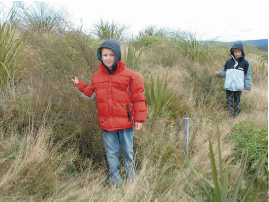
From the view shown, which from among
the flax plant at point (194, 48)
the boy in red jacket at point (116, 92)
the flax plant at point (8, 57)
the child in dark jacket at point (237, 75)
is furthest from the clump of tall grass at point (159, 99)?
the flax plant at point (194, 48)

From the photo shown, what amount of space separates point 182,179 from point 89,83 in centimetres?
154

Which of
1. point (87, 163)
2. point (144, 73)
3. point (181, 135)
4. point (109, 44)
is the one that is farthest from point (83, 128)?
point (144, 73)

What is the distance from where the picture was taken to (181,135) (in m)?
3.99

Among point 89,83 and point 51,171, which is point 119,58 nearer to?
point 89,83

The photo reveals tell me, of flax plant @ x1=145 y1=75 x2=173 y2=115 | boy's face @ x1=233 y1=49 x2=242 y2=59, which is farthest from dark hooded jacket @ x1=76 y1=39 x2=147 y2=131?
boy's face @ x1=233 y1=49 x2=242 y2=59

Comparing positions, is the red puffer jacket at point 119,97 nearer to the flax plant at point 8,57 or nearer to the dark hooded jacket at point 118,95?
the dark hooded jacket at point 118,95

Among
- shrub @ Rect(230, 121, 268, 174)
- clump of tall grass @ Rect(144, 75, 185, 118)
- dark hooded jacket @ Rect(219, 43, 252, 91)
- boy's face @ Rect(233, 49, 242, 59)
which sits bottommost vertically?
shrub @ Rect(230, 121, 268, 174)

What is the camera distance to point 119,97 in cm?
278

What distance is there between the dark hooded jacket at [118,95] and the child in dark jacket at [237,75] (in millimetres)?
3184

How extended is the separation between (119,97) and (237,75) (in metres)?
3.44

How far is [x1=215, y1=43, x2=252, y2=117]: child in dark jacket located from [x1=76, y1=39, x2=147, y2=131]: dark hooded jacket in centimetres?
318

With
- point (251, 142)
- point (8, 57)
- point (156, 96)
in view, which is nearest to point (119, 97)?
point (156, 96)

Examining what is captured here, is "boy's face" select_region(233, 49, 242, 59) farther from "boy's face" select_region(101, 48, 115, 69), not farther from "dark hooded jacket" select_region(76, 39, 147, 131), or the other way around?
"boy's face" select_region(101, 48, 115, 69)

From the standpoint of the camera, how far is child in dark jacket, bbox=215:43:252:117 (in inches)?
210
